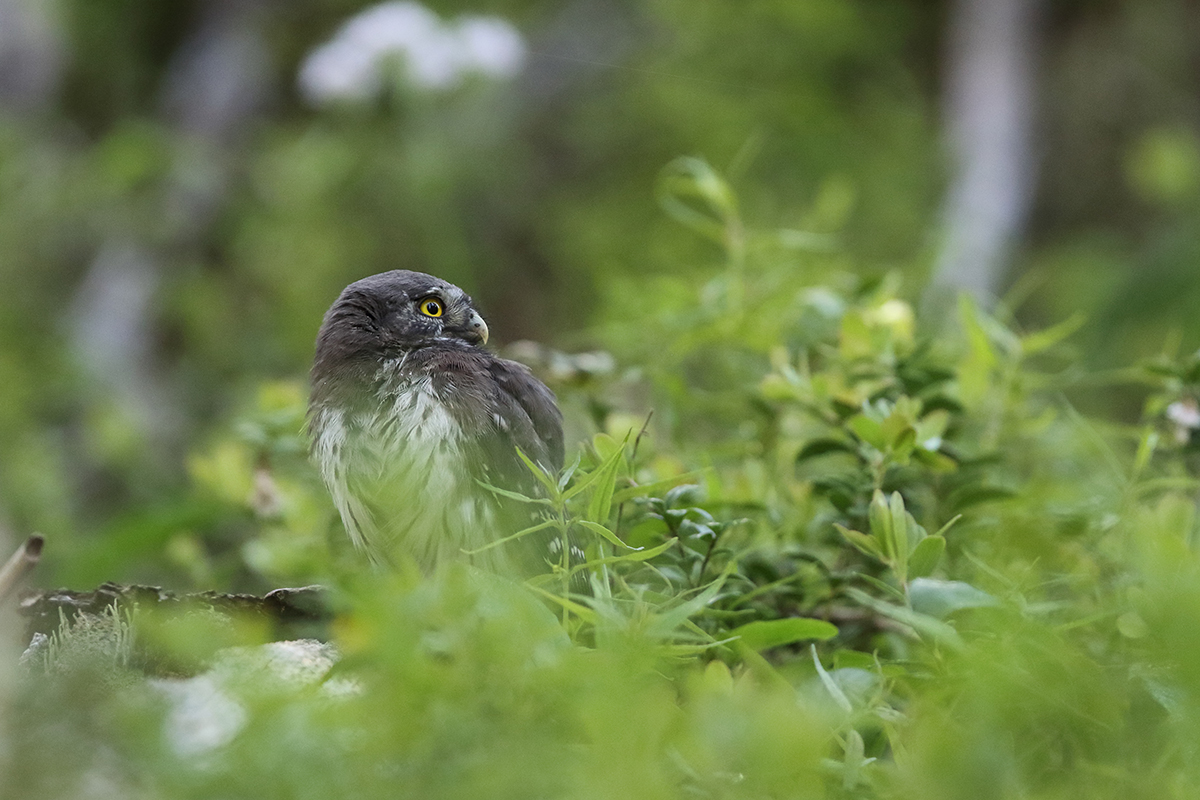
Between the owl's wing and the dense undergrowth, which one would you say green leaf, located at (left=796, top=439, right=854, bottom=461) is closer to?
the dense undergrowth

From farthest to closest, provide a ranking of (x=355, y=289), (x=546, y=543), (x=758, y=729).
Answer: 1. (x=355, y=289)
2. (x=546, y=543)
3. (x=758, y=729)

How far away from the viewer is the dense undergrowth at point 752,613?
0.78m

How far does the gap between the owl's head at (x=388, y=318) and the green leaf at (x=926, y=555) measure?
1080 millimetres

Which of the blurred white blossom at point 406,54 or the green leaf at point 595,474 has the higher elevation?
the blurred white blossom at point 406,54

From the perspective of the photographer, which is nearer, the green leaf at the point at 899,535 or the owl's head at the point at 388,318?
the green leaf at the point at 899,535

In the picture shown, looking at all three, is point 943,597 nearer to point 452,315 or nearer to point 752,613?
point 752,613

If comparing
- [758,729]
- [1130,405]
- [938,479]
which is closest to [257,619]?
[758,729]

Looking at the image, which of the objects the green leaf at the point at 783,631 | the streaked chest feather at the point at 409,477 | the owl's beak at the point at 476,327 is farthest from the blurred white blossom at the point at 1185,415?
the owl's beak at the point at 476,327

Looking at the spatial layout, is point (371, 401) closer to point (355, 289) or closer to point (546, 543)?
point (355, 289)

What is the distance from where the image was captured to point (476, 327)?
7.34 ft

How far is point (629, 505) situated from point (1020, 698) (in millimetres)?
701

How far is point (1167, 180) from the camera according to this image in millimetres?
4832

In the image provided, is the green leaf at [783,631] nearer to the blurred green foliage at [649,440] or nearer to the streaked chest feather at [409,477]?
the blurred green foliage at [649,440]

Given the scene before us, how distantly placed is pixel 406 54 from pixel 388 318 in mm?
1855
